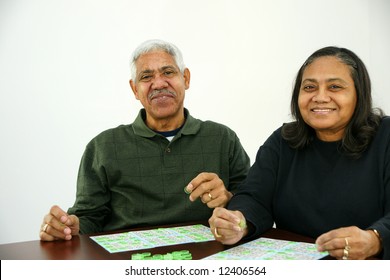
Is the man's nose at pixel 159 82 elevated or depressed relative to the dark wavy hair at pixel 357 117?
elevated

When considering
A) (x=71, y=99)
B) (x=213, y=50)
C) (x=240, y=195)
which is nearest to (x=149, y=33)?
(x=213, y=50)

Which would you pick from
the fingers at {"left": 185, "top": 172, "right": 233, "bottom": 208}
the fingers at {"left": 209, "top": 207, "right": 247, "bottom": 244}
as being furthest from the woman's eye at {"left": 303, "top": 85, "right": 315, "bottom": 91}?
the fingers at {"left": 209, "top": 207, "right": 247, "bottom": 244}

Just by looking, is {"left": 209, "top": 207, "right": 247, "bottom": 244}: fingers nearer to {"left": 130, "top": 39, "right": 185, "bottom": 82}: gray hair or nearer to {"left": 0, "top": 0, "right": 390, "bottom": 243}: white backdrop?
{"left": 130, "top": 39, "right": 185, "bottom": 82}: gray hair

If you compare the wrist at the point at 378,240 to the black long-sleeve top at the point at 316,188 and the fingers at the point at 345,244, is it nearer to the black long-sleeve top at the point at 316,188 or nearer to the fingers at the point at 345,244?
the fingers at the point at 345,244

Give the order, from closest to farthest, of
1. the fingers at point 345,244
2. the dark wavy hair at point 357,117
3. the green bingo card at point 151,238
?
the fingers at point 345,244, the green bingo card at point 151,238, the dark wavy hair at point 357,117

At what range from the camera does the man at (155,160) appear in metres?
2.12

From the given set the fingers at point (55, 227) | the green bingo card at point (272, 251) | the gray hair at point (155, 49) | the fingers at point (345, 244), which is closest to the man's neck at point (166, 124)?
the gray hair at point (155, 49)

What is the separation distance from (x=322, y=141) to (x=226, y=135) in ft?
2.06

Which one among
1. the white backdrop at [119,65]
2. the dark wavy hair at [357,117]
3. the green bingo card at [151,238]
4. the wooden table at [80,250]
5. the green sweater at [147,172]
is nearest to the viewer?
the wooden table at [80,250]

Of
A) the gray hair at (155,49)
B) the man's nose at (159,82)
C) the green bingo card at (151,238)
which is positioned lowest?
the green bingo card at (151,238)

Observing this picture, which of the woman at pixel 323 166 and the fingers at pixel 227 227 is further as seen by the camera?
the woman at pixel 323 166

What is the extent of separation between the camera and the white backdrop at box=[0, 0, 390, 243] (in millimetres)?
2846

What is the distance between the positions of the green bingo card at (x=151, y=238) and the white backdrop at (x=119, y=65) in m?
1.50

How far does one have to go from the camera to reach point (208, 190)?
172 centimetres
